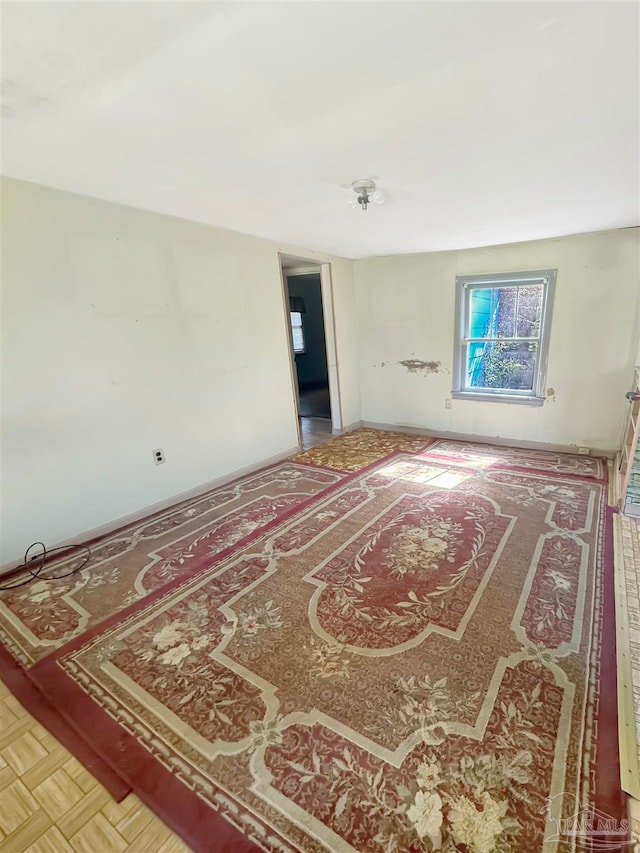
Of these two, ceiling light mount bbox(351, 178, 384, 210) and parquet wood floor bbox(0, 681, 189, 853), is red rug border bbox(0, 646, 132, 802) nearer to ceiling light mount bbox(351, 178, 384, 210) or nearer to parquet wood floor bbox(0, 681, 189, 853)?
Answer: parquet wood floor bbox(0, 681, 189, 853)

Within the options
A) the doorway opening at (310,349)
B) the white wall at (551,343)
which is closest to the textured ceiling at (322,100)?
the white wall at (551,343)

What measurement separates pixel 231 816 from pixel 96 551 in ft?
6.33

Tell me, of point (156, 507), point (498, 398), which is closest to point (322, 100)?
point (156, 507)

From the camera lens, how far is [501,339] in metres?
4.19

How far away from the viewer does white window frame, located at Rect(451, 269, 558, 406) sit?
3.86 metres

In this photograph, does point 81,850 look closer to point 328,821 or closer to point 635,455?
point 328,821

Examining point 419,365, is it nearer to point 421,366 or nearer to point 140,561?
point 421,366

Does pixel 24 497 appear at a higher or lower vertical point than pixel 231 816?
higher

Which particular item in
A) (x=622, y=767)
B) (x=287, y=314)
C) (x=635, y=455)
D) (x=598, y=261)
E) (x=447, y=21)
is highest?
(x=447, y=21)

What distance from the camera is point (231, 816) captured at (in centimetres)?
113

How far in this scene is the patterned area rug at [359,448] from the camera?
402cm

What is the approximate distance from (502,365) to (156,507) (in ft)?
12.9

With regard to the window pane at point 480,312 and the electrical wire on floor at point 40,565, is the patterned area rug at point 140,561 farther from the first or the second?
the window pane at point 480,312

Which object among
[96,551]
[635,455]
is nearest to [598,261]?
[635,455]
